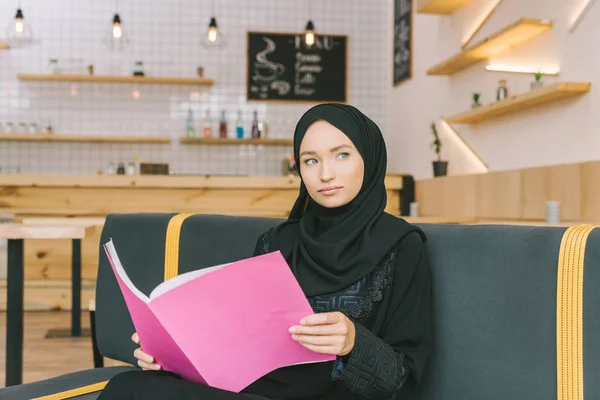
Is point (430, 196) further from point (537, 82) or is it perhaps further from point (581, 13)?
point (581, 13)

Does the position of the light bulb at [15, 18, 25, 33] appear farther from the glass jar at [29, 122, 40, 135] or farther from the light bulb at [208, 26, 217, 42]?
the light bulb at [208, 26, 217, 42]

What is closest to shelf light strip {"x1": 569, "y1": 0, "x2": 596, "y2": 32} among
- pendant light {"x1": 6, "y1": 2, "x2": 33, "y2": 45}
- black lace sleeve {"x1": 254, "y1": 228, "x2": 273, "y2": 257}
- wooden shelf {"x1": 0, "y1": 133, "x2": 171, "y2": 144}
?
black lace sleeve {"x1": 254, "y1": 228, "x2": 273, "y2": 257}

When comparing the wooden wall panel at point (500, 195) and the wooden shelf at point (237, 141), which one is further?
the wooden shelf at point (237, 141)

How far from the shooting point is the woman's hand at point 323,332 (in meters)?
1.01

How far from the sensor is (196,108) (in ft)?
20.4

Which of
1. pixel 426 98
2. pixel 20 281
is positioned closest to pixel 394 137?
pixel 426 98

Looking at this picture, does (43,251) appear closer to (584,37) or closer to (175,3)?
→ (175,3)

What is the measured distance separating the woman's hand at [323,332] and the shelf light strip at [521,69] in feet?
9.08

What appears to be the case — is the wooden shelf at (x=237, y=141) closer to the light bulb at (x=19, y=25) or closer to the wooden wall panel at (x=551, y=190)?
the light bulb at (x=19, y=25)

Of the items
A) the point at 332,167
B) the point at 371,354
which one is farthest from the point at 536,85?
the point at 371,354

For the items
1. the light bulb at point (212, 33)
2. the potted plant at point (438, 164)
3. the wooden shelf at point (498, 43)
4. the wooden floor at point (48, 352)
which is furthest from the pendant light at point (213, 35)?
the wooden floor at point (48, 352)

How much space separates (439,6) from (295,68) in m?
2.04

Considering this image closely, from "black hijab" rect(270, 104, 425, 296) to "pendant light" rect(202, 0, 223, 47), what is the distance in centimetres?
457

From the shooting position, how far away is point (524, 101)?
3.40 metres
